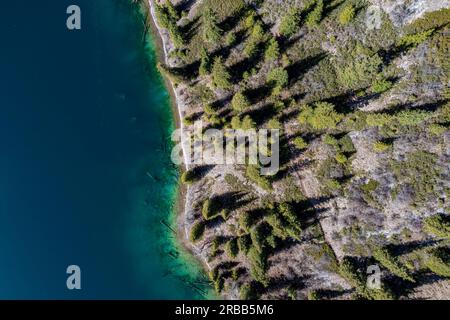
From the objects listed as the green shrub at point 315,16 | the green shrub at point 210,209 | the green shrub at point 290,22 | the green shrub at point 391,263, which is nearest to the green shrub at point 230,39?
the green shrub at point 290,22

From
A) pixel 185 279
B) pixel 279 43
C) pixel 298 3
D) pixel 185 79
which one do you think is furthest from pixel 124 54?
pixel 185 279

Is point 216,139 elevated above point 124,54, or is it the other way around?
point 124,54

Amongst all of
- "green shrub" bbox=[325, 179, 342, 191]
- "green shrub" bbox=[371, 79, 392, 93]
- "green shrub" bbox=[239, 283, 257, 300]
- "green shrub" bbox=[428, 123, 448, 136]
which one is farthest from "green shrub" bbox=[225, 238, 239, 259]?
"green shrub" bbox=[428, 123, 448, 136]

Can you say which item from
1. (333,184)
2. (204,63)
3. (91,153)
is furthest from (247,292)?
(204,63)

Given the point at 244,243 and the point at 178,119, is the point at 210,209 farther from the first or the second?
the point at 178,119

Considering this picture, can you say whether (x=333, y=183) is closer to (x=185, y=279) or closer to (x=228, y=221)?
(x=228, y=221)

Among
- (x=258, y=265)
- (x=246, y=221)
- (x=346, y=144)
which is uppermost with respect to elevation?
(x=346, y=144)

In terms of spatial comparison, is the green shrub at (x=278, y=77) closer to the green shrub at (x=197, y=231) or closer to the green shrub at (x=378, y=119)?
the green shrub at (x=378, y=119)
